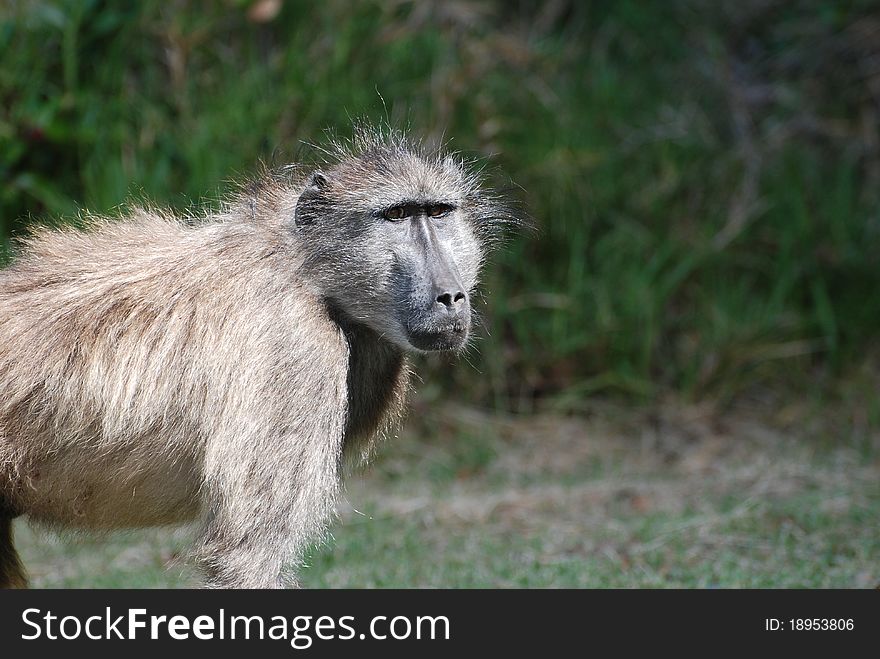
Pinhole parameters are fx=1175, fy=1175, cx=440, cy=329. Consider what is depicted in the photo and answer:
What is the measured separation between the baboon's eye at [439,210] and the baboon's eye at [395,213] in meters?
0.08

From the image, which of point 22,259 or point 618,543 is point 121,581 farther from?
point 618,543

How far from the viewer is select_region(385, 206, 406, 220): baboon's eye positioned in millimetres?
3355

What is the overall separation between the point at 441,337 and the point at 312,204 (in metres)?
0.59

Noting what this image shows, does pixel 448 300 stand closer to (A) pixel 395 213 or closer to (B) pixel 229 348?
(A) pixel 395 213

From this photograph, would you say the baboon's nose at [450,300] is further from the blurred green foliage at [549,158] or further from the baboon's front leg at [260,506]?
the blurred green foliage at [549,158]

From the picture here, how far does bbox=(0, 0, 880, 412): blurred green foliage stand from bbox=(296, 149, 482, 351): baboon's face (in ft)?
8.31

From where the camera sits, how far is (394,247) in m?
3.32

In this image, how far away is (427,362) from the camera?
6.35m

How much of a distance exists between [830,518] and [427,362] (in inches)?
92.1

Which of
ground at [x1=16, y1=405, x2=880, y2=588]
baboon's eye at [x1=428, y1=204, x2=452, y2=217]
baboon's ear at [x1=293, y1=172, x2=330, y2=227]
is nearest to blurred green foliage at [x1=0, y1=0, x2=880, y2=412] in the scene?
ground at [x1=16, y1=405, x2=880, y2=588]

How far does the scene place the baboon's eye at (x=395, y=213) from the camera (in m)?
3.36

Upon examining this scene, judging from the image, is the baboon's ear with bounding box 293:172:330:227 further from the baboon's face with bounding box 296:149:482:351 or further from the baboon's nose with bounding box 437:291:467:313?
the baboon's nose with bounding box 437:291:467:313

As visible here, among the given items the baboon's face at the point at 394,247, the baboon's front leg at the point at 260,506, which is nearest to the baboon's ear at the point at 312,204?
the baboon's face at the point at 394,247

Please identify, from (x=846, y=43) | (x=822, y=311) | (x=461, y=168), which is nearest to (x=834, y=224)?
(x=822, y=311)
